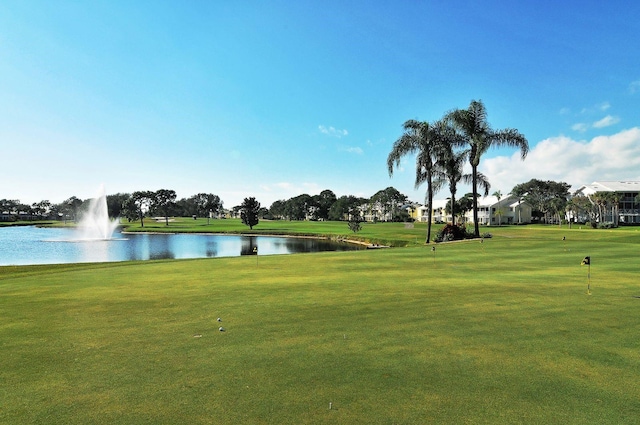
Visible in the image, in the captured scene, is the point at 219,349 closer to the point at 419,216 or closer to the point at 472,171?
the point at 472,171

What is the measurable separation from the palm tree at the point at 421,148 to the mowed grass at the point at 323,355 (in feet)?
107

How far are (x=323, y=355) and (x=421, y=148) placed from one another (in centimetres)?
4055

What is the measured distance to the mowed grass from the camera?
4723 mm

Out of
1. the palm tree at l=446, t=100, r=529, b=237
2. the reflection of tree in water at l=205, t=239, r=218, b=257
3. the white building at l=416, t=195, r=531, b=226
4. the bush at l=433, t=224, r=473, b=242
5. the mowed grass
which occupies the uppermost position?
the palm tree at l=446, t=100, r=529, b=237

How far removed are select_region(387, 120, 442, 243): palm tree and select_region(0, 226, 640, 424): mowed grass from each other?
3269cm

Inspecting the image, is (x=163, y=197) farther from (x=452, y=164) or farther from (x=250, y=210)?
(x=452, y=164)

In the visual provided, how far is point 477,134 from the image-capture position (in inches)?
1658

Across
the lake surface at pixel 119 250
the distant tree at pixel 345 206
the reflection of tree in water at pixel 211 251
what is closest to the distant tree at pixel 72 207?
the distant tree at pixel 345 206

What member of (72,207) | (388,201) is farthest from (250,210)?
(72,207)

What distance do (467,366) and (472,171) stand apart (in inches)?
1583

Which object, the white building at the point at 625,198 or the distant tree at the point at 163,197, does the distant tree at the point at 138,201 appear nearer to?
the distant tree at the point at 163,197

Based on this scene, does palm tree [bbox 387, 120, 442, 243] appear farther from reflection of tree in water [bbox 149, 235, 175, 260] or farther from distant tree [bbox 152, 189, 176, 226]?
distant tree [bbox 152, 189, 176, 226]

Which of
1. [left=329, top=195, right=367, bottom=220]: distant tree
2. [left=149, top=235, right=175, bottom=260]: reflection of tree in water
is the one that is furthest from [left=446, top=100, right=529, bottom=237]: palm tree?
[left=329, top=195, right=367, bottom=220]: distant tree

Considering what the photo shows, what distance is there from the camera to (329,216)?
19762cm
